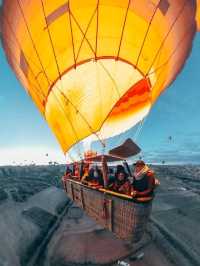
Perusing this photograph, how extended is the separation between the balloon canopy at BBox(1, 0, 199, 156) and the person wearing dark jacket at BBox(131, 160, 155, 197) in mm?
3046

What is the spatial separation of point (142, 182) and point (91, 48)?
233 inches

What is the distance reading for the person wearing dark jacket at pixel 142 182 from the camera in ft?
29.6

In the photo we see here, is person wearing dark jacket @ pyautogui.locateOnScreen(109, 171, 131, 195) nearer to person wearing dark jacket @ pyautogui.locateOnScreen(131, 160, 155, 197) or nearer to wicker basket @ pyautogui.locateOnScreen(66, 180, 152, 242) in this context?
wicker basket @ pyautogui.locateOnScreen(66, 180, 152, 242)

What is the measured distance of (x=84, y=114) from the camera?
42.3 feet

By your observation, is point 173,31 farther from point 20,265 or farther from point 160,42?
point 20,265

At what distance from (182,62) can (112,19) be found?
5.63 metres

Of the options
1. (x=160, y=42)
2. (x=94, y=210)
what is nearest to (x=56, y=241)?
(x=94, y=210)

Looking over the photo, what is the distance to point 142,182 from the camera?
30.6 feet

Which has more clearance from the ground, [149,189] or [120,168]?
[120,168]

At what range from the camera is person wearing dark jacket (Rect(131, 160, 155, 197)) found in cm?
902

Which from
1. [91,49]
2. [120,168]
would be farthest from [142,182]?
[91,49]

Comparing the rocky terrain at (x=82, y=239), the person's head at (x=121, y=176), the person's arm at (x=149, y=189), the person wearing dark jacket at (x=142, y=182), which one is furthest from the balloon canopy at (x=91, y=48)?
the rocky terrain at (x=82, y=239)

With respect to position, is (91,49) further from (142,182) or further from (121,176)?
(142,182)

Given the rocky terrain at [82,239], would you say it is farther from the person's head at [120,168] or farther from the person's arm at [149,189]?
the person's arm at [149,189]
